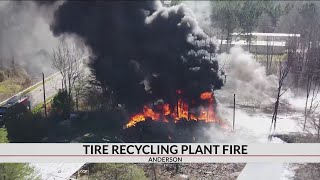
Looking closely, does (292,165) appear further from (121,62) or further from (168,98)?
(121,62)

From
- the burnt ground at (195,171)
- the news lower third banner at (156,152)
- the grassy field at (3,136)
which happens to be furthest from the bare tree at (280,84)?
the grassy field at (3,136)

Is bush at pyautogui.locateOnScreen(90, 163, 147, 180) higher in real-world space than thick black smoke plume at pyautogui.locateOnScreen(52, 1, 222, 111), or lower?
lower

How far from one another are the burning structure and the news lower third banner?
1.13 ft

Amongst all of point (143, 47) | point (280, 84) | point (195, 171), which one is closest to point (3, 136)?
point (143, 47)

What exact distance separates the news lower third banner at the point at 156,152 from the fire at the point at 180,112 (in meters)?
0.32

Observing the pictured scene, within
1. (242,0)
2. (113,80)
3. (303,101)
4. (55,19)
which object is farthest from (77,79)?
(303,101)

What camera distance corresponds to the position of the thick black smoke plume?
437 cm

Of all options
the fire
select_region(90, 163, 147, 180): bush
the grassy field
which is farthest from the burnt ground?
the grassy field

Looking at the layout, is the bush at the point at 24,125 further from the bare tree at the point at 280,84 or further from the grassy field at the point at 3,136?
the bare tree at the point at 280,84

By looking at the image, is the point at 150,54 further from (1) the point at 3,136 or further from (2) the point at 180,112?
(1) the point at 3,136

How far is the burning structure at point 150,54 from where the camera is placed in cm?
437

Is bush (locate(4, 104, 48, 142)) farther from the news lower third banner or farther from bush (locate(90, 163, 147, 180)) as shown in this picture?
bush (locate(90, 163, 147, 180))

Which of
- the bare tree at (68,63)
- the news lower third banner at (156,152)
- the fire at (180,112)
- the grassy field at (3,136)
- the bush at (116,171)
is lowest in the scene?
the bush at (116,171)

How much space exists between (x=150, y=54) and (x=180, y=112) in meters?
0.80
